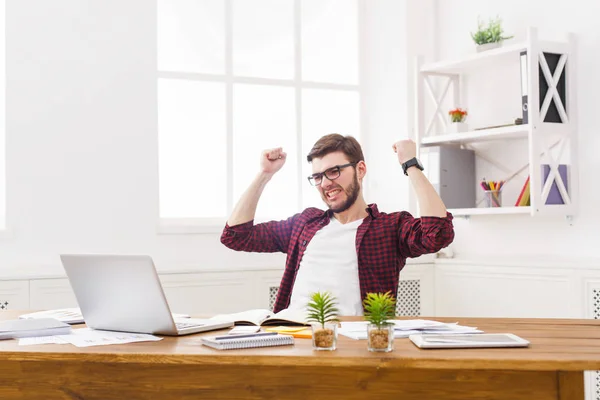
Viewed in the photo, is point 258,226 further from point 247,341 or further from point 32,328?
point 247,341

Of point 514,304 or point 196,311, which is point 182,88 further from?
point 514,304

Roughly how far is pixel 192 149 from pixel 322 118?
0.84 meters

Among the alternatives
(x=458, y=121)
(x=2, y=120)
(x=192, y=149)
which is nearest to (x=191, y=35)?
(x=192, y=149)

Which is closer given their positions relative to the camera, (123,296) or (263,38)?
(123,296)

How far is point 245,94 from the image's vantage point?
444cm

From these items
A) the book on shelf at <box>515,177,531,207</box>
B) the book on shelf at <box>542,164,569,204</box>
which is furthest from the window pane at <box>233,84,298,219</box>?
the book on shelf at <box>542,164,569,204</box>

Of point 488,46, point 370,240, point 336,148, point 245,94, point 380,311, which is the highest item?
point 488,46

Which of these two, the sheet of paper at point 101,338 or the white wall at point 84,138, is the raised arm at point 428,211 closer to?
the sheet of paper at point 101,338

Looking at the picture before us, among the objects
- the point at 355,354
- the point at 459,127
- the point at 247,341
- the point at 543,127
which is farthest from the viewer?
the point at 459,127

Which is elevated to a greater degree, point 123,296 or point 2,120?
point 2,120

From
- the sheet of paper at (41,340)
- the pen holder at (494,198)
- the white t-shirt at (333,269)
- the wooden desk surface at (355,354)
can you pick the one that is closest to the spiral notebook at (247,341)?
the wooden desk surface at (355,354)

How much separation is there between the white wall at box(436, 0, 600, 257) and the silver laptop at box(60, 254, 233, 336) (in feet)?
7.14

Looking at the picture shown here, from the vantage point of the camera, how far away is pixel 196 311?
3.92 m

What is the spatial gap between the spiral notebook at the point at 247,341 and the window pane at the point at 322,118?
2.79 meters
